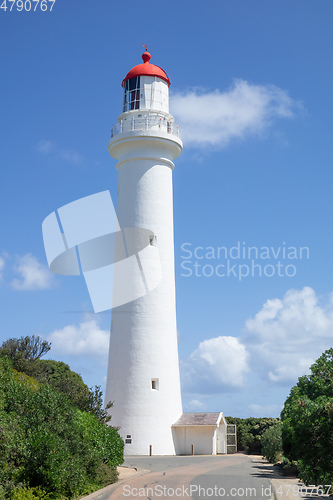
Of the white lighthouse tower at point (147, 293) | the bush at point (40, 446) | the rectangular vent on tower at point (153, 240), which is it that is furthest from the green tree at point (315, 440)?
the rectangular vent on tower at point (153, 240)

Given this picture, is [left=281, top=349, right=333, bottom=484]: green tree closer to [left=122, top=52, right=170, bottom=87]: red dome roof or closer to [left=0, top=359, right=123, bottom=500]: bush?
[left=0, top=359, right=123, bottom=500]: bush

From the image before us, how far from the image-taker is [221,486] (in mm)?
19703

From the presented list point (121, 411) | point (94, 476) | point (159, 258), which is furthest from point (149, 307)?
point (94, 476)

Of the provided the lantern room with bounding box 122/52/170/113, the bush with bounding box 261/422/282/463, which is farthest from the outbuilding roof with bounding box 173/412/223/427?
the lantern room with bounding box 122/52/170/113

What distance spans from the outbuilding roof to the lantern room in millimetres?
20807

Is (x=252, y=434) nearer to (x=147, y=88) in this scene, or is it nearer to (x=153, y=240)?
(x=153, y=240)

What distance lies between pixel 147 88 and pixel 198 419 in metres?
22.6

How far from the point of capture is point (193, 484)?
20109 millimetres

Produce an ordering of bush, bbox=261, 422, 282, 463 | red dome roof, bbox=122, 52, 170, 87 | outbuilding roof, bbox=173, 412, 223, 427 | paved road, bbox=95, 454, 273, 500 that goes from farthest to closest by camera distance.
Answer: red dome roof, bbox=122, 52, 170, 87, outbuilding roof, bbox=173, 412, 223, 427, bush, bbox=261, 422, 282, 463, paved road, bbox=95, 454, 273, 500

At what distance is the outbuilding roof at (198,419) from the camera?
1460 inches

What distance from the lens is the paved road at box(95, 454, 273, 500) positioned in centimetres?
1759

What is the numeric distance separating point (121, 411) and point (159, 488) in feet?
57.0

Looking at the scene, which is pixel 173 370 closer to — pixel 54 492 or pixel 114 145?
pixel 114 145

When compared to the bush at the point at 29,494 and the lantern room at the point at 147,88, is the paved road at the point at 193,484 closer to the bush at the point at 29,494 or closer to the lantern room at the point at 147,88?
the bush at the point at 29,494
